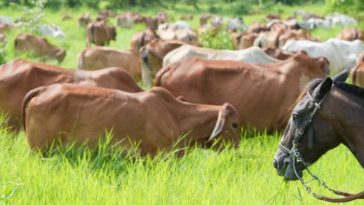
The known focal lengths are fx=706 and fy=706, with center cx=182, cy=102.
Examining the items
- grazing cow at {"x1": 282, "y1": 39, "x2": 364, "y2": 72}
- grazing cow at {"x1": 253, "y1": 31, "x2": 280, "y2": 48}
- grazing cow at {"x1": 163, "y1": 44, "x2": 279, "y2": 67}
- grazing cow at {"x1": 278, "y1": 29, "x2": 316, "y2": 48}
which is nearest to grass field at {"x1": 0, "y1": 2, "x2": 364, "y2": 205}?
grazing cow at {"x1": 163, "y1": 44, "x2": 279, "y2": 67}

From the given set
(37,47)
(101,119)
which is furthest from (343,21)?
(101,119)

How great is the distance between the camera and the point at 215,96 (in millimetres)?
9469

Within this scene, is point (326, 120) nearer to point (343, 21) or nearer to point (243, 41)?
point (243, 41)

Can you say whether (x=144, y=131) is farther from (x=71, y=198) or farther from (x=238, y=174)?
(x=71, y=198)

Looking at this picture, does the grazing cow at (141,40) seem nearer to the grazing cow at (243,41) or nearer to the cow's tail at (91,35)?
the grazing cow at (243,41)

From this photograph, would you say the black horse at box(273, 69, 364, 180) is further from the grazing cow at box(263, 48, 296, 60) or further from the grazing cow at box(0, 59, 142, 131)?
the grazing cow at box(263, 48, 296, 60)

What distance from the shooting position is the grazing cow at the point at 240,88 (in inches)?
370

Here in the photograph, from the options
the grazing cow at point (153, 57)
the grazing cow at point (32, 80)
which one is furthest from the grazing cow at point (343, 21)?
the grazing cow at point (32, 80)

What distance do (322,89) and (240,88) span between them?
510 centimetres

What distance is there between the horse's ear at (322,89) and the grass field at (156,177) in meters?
→ 1.12

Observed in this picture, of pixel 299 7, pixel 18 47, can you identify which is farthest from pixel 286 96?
pixel 299 7

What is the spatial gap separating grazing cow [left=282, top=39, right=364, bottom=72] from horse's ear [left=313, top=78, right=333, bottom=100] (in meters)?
11.1

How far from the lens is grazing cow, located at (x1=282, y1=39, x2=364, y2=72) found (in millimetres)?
15445

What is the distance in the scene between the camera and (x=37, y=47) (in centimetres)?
1822
